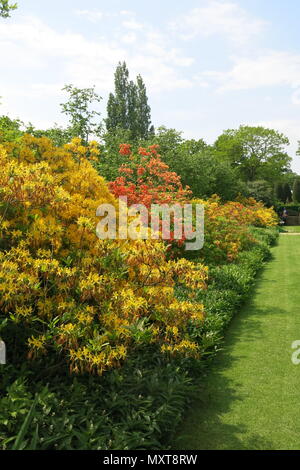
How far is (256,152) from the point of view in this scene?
161 ft

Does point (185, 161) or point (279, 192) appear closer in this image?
point (185, 161)

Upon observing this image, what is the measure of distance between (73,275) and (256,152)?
4852 centimetres

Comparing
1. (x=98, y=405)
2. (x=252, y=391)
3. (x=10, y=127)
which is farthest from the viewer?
(x=10, y=127)

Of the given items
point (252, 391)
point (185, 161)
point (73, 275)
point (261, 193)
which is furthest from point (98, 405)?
point (261, 193)

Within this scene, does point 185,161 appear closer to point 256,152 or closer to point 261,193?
point 261,193

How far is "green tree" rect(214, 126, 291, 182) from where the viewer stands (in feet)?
160

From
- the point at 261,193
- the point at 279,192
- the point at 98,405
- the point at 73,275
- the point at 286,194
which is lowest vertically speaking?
the point at 98,405

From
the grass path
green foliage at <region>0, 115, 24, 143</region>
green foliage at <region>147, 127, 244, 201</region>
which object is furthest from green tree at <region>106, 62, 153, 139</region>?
the grass path

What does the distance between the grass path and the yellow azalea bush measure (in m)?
0.78

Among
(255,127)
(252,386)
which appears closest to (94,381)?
(252,386)

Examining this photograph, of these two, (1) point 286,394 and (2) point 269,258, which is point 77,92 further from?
(1) point 286,394

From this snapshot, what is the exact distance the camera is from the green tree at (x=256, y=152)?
160ft

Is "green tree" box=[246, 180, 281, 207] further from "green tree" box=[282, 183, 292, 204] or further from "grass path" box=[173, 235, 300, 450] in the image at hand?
"grass path" box=[173, 235, 300, 450]
